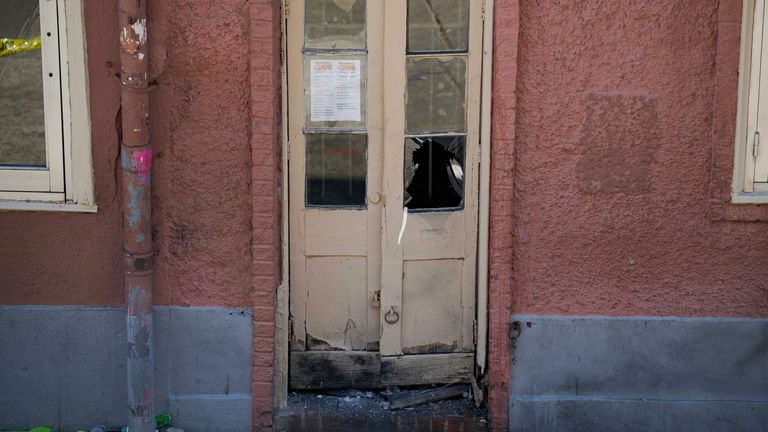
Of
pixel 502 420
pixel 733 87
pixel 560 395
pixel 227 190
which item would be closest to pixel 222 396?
pixel 227 190

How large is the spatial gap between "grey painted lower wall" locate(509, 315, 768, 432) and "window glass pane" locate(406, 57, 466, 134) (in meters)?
1.18

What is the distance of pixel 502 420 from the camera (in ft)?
16.1

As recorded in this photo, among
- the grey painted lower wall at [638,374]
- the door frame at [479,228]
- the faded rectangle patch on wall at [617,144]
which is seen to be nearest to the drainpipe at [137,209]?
the door frame at [479,228]

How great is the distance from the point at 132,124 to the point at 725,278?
330 cm

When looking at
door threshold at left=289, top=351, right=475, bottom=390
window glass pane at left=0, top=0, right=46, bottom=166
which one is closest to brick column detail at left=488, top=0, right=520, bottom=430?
door threshold at left=289, top=351, right=475, bottom=390

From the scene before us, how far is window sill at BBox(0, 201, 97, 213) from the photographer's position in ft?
15.5

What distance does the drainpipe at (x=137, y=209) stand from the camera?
445cm

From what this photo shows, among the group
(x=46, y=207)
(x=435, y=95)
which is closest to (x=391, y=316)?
(x=435, y=95)

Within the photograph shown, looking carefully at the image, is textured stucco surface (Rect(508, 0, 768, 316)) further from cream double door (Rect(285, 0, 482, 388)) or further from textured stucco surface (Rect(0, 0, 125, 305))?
textured stucco surface (Rect(0, 0, 125, 305))

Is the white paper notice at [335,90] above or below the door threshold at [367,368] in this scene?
above

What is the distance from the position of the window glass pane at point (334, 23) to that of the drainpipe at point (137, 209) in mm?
910

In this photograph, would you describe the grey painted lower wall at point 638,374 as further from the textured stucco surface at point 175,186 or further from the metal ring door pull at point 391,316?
the textured stucco surface at point 175,186

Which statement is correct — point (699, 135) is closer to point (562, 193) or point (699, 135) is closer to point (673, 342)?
point (562, 193)

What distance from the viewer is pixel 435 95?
195 inches
